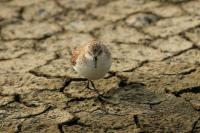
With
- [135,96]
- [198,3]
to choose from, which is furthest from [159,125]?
[198,3]

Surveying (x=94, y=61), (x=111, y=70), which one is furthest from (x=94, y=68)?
(x=111, y=70)

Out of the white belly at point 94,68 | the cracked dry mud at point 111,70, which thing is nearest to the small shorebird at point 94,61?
the white belly at point 94,68

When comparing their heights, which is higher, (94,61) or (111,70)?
(94,61)

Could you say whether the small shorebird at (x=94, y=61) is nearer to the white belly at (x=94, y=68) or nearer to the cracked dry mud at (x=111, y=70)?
the white belly at (x=94, y=68)

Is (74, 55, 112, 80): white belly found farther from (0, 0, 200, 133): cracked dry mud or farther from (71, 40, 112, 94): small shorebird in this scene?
(0, 0, 200, 133): cracked dry mud

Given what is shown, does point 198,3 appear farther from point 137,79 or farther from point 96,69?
point 96,69

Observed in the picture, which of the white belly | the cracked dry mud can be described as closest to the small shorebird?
the white belly

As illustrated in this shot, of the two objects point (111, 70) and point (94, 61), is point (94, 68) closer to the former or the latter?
point (94, 61)

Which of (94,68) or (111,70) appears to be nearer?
(94,68)
